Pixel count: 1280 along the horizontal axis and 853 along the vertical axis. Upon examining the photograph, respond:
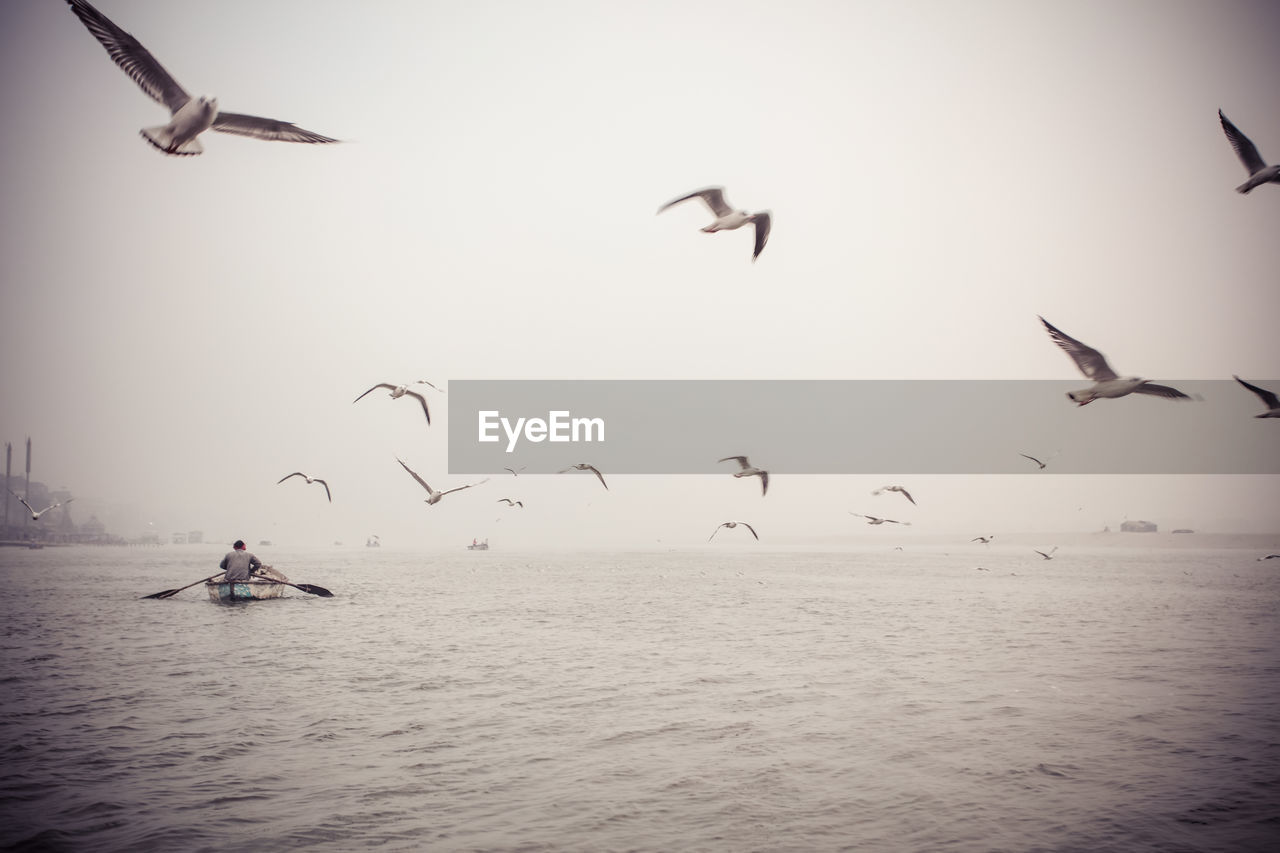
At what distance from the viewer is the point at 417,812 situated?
1191 centimetres

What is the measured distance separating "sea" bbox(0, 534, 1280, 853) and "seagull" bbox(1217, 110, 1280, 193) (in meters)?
10.1

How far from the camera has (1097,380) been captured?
14.5m

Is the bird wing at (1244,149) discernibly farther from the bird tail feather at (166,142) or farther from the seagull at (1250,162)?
the bird tail feather at (166,142)

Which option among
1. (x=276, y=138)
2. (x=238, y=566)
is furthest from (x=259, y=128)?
(x=238, y=566)

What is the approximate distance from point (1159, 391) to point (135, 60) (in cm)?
1639

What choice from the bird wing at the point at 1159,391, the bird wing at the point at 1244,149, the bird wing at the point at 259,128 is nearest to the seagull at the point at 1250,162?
the bird wing at the point at 1244,149

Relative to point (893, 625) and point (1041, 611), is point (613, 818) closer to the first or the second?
point (893, 625)

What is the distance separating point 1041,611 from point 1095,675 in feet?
77.3

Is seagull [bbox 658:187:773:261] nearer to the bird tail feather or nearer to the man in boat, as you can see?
the bird tail feather

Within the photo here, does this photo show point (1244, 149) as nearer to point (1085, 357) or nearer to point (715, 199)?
point (1085, 357)

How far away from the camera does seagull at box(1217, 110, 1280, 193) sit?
13875 millimetres

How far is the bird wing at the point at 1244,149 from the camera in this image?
14.2 metres

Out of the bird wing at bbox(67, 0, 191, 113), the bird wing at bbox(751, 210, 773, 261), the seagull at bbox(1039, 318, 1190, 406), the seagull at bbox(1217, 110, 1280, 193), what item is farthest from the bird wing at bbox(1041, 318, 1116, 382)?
the bird wing at bbox(67, 0, 191, 113)

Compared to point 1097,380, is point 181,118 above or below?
above
